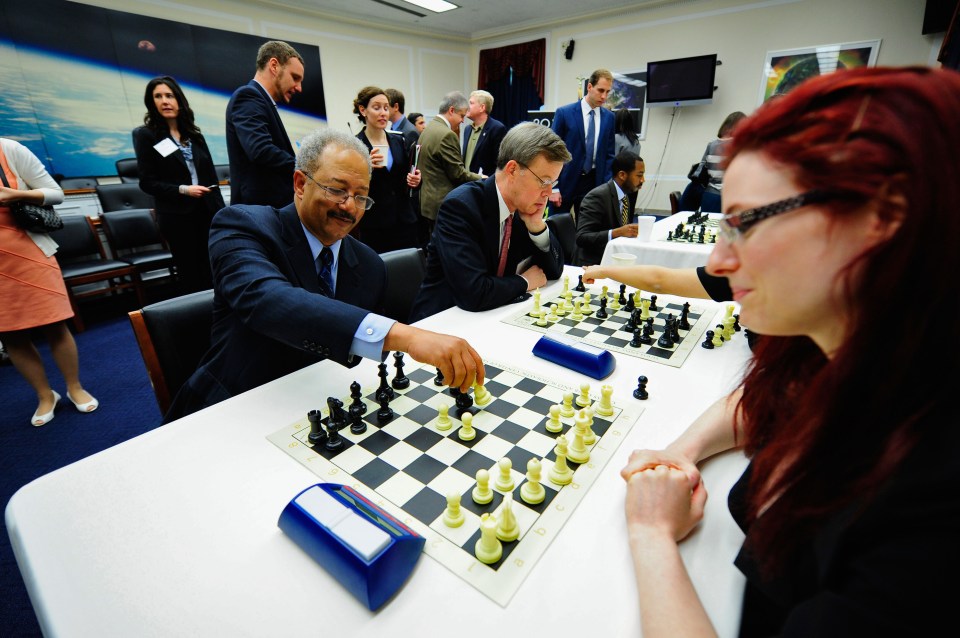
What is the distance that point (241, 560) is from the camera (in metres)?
0.67

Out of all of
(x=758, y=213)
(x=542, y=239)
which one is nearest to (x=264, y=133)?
(x=542, y=239)

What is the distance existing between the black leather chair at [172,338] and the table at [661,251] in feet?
6.60

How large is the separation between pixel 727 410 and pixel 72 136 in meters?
6.79

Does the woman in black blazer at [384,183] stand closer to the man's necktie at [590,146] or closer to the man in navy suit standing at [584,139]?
the man in navy suit standing at [584,139]

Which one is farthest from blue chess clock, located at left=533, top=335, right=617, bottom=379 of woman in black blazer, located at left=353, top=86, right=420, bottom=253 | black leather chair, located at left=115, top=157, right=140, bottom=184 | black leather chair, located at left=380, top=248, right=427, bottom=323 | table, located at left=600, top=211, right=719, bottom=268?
black leather chair, located at left=115, top=157, right=140, bottom=184

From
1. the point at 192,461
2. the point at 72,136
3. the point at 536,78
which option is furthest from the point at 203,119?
the point at 192,461

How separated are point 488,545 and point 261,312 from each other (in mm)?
842

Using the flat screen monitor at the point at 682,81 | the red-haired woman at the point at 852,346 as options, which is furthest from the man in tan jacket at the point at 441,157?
the flat screen monitor at the point at 682,81

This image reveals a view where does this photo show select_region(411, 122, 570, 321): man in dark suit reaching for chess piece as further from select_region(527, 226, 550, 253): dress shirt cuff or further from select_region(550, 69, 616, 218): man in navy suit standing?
select_region(550, 69, 616, 218): man in navy suit standing

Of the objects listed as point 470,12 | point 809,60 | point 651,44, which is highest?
point 470,12

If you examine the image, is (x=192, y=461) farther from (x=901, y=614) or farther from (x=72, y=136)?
(x=72, y=136)

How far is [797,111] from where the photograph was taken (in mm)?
529

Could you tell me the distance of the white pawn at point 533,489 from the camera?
78cm

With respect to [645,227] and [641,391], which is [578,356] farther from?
[645,227]
